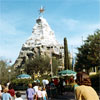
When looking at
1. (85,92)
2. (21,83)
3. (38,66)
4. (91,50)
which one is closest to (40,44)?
(38,66)

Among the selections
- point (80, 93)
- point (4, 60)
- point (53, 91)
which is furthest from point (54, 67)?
point (80, 93)

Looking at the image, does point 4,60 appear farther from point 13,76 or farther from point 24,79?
point 24,79

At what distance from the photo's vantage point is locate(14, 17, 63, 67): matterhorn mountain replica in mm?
85000

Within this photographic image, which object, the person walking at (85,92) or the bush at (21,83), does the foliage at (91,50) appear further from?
the person walking at (85,92)

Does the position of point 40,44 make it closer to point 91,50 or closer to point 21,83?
point 21,83

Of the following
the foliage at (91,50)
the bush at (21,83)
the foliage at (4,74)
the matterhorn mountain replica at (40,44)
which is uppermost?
the matterhorn mountain replica at (40,44)

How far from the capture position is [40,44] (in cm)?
8662

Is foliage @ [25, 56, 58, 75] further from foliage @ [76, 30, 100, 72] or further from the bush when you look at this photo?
the bush

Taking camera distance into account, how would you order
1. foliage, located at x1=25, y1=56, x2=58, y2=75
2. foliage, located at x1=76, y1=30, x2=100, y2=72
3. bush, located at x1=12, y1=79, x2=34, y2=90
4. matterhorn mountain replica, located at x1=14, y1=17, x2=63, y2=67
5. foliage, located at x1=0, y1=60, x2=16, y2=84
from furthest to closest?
matterhorn mountain replica, located at x1=14, y1=17, x2=63, y2=67 < foliage, located at x1=25, y1=56, x2=58, y2=75 < foliage, located at x1=0, y1=60, x2=16, y2=84 < bush, located at x1=12, y1=79, x2=34, y2=90 < foliage, located at x1=76, y1=30, x2=100, y2=72

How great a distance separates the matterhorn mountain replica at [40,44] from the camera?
85.0 m


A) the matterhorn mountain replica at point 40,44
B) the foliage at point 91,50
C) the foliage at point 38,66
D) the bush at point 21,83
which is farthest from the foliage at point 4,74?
the matterhorn mountain replica at point 40,44

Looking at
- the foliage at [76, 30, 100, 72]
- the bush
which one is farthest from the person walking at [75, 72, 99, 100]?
the bush

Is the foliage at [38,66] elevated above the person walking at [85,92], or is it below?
above

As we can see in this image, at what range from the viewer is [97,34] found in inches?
1235
